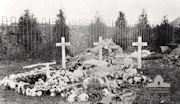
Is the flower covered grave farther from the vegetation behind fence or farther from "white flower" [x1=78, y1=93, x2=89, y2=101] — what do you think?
the vegetation behind fence

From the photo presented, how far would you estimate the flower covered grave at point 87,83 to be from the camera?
898 centimetres

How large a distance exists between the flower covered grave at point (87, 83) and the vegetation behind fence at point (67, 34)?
5868 mm

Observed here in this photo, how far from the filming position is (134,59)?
1510 cm

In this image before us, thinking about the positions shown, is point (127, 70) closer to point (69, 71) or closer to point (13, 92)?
point (69, 71)

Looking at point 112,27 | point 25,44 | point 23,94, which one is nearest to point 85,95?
point 23,94

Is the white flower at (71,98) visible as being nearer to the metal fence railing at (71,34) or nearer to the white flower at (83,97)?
the white flower at (83,97)

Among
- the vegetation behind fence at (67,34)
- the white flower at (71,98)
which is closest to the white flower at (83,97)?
the white flower at (71,98)

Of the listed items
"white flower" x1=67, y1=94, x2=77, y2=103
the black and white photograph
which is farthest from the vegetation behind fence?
"white flower" x1=67, y1=94, x2=77, y2=103

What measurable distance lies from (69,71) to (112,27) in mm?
8788

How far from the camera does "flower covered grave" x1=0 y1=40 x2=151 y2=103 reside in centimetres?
898

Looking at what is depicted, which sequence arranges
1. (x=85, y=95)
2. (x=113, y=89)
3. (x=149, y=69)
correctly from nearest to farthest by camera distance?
1. (x=85, y=95)
2. (x=113, y=89)
3. (x=149, y=69)

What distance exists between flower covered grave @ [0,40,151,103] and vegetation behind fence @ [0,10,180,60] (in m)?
5.87

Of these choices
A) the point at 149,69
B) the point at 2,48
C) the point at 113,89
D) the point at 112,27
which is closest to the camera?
the point at 113,89

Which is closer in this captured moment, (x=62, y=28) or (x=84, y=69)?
(x=84, y=69)
